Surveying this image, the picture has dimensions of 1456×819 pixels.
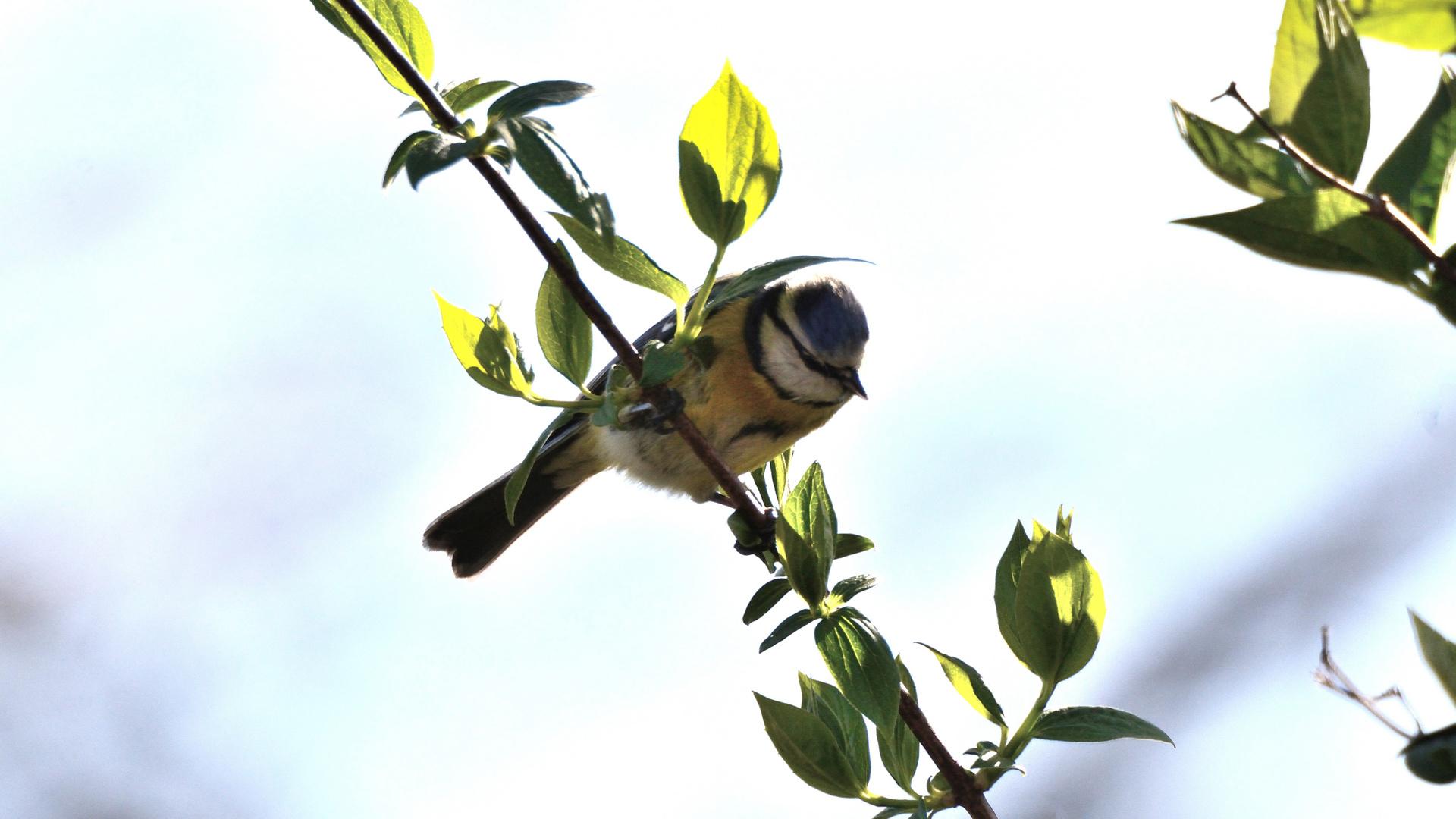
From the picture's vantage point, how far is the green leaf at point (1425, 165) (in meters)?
0.52

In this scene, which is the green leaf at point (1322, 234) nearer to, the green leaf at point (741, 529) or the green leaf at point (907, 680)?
the green leaf at point (907, 680)

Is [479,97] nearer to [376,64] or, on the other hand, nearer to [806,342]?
[376,64]

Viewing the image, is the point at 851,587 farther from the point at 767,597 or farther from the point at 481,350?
the point at 481,350

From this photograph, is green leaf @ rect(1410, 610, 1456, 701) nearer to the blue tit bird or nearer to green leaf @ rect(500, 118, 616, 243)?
green leaf @ rect(500, 118, 616, 243)

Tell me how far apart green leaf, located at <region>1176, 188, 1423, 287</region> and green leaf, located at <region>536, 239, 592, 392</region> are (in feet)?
1.92

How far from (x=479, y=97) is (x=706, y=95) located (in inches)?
7.9

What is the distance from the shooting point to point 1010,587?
949 mm

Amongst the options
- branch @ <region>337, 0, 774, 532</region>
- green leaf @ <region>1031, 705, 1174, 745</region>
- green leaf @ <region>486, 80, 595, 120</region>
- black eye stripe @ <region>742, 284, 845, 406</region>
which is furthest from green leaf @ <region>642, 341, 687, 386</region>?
black eye stripe @ <region>742, 284, 845, 406</region>

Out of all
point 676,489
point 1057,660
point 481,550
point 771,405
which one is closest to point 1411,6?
point 1057,660

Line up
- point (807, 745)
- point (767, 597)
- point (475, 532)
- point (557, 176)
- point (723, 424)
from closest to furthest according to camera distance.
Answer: point (557, 176), point (807, 745), point (767, 597), point (723, 424), point (475, 532)

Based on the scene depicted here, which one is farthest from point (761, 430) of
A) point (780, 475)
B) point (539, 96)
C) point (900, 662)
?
point (539, 96)

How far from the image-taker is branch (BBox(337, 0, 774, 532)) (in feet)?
2.45

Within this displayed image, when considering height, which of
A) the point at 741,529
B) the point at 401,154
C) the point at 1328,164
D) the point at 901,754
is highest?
the point at 401,154

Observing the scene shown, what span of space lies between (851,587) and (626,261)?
14.4 inches
